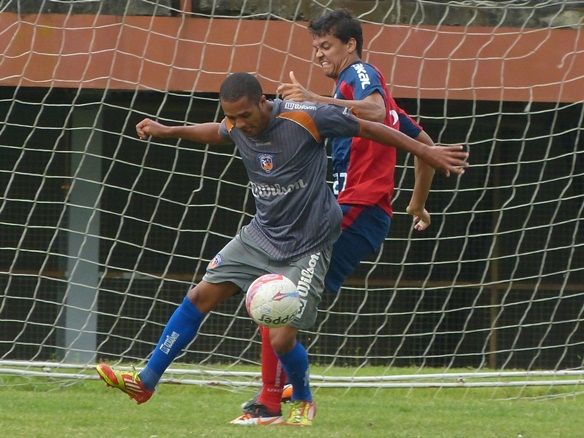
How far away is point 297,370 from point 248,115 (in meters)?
1.25

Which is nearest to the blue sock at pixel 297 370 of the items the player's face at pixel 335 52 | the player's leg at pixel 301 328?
the player's leg at pixel 301 328

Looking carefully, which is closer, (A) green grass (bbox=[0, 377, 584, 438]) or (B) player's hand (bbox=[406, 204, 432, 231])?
(A) green grass (bbox=[0, 377, 584, 438])

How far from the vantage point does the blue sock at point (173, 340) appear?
5723 millimetres

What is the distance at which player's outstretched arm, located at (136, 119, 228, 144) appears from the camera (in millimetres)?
5938

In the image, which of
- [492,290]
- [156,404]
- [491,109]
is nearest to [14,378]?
[156,404]

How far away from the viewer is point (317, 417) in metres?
6.37

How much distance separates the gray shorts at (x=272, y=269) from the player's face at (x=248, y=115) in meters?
0.55

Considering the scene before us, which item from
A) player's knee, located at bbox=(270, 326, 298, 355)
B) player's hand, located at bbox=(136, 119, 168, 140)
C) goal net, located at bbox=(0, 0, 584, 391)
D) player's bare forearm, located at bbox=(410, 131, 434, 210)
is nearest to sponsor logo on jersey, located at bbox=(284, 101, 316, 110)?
player's hand, located at bbox=(136, 119, 168, 140)

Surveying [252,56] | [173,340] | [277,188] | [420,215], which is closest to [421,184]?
[420,215]

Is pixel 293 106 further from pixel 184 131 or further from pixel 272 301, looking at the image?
pixel 272 301

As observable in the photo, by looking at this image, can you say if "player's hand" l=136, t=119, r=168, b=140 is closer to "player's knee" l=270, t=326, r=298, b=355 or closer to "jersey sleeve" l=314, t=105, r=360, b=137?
"jersey sleeve" l=314, t=105, r=360, b=137

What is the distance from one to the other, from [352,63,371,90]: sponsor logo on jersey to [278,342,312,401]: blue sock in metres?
1.29

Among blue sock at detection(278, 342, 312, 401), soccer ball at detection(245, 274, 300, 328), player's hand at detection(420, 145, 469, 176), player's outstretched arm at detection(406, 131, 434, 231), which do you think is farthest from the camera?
player's outstretched arm at detection(406, 131, 434, 231)

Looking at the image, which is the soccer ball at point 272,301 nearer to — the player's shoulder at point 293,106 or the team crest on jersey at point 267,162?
the team crest on jersey at point 267,162
